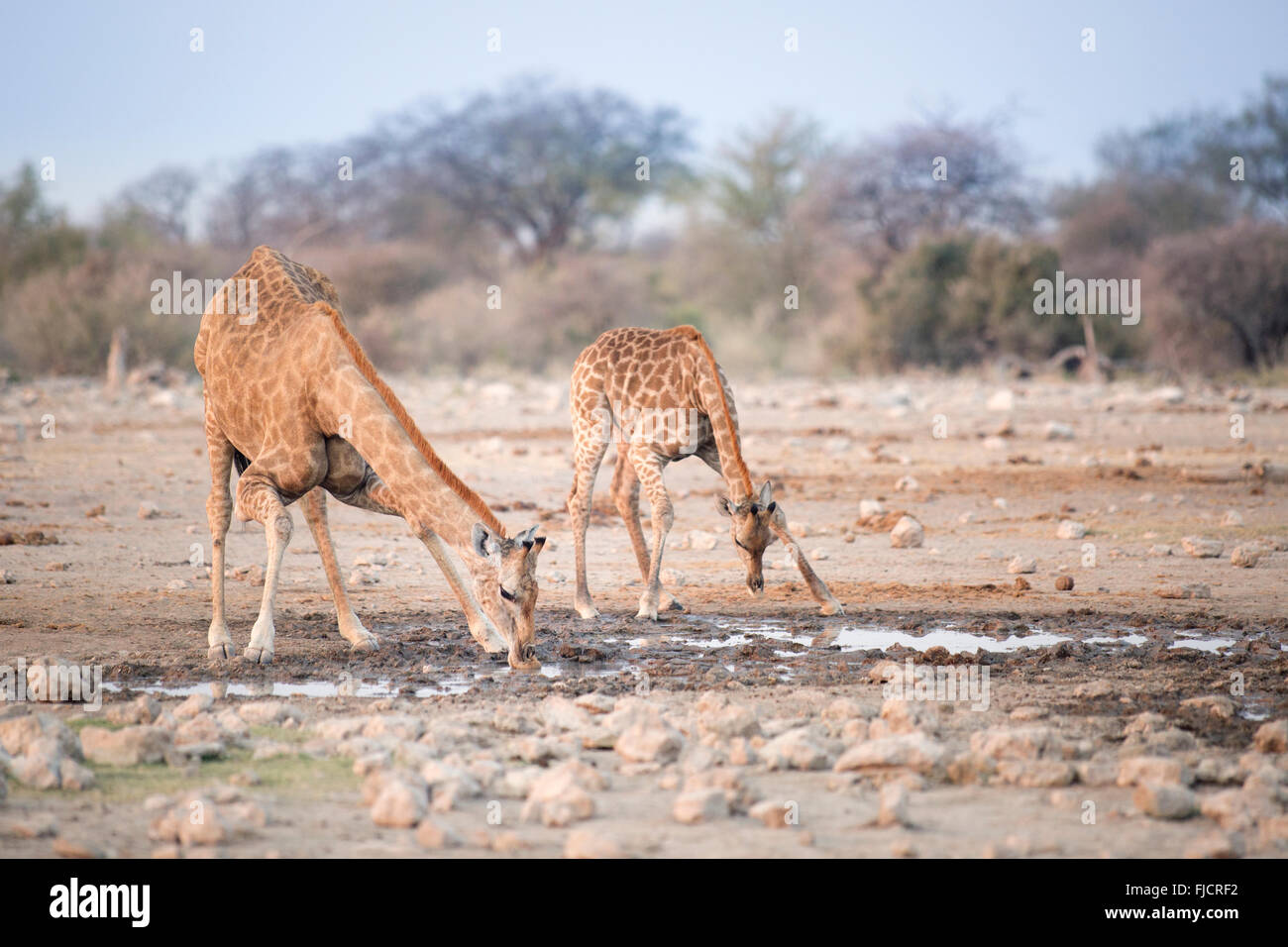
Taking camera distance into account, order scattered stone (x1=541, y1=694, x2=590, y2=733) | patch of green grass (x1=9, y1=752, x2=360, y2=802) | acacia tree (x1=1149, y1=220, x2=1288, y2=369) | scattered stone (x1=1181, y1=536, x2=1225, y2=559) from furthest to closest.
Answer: acacia tree (x1=1149, y1=220, x2=1288, y2=369), scattered stone (x1=1181, y1=536, x2=1225, y2=559), scattered stone (x1=541, y1=694, x2=590, y2=733), patch of green grass (x1=9, y1=752, x2=360, y2=802)

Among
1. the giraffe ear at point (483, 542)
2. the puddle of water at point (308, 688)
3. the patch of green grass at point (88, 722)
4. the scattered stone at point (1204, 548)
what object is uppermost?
the giraffe ear at point (483, 542)

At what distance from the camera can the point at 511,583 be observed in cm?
660

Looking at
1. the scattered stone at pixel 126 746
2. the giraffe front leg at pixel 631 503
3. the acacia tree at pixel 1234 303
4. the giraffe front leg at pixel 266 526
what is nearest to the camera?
the scattered stone at pixel 126 746

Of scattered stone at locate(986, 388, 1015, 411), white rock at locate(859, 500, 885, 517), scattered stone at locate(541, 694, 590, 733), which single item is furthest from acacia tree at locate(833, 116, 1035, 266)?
scattered stone at locate(541, 694, 590, 733)

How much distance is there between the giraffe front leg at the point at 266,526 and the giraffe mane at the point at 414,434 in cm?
80

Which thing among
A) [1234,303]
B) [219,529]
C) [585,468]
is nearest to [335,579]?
[219,529]

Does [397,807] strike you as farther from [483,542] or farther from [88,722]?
[483,542]

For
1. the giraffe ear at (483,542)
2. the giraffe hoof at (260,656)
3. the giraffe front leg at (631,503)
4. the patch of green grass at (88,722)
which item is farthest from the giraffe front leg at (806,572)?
the patch of green grass at (88,722)

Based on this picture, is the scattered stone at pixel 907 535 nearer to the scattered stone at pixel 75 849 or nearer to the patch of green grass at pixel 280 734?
the patch of green grass at pixel 280 734

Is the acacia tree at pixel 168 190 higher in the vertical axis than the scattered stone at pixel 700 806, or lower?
higher

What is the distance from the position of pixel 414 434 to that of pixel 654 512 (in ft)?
7.42

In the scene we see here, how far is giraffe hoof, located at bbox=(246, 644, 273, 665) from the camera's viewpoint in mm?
7145

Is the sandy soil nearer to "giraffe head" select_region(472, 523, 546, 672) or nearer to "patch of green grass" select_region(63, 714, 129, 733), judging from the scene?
"patch of green grass" select_region(63, 714, 129, 733)

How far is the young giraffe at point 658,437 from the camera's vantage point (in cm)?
826
